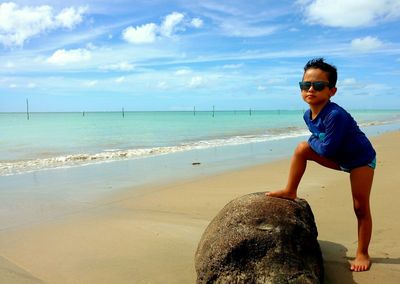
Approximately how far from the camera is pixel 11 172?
1123 cm

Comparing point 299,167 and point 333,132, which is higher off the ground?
point 333,132

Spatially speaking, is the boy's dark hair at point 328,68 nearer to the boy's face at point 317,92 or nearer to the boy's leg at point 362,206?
the boy's face at point 317,92

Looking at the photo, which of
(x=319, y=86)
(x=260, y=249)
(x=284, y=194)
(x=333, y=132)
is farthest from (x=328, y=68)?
(x=260, y=249)

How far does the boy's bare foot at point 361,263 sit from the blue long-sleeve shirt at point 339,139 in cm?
87

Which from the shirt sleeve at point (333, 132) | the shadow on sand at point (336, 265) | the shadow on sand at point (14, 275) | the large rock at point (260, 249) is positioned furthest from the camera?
the shadow on sand at point (14, 275)

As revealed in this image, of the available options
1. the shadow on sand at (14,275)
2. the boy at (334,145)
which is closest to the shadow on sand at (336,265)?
the boy at (334,145)

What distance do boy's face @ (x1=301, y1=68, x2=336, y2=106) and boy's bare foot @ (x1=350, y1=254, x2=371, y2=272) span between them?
1.50 m

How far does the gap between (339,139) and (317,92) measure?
1.59 ft

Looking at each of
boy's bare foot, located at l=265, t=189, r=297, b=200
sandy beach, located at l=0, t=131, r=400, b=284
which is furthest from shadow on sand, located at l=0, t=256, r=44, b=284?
boy's bare foot, located at l=265, t=189, r=297, b=200

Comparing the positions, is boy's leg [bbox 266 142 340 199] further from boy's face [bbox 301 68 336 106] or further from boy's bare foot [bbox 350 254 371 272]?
boy's bare foot [bbox 350 254 371 272]

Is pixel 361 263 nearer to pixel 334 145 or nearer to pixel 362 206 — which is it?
pixel 362 206

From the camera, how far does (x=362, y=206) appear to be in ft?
12.8

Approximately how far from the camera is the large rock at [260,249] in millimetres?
3291

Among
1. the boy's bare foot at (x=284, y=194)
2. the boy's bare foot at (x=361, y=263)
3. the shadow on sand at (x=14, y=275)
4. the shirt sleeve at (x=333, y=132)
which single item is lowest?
the shadow on sand at (x=14, y=275)
